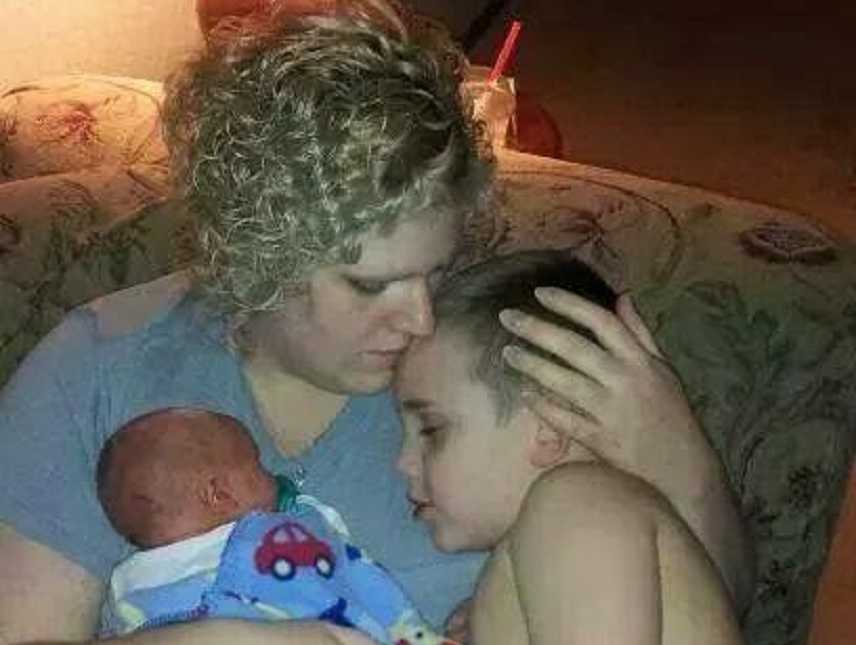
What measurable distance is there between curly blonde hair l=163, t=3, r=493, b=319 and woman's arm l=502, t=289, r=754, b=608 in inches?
5.5

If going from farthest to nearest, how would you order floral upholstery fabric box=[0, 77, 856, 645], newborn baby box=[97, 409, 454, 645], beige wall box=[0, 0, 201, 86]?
1. beige wall box=[0, 0, 201, 86]
2. floral upholstery fabric box=[0, 77, 856, 645]
3. newborn baby box=[97, 409, 454, 645]

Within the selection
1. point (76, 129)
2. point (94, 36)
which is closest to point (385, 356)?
point (76, 129)

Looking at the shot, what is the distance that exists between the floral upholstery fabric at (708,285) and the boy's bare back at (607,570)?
29 centimetres

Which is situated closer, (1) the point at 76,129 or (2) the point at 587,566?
(2) the point at 587,566

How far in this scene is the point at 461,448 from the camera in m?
1.38

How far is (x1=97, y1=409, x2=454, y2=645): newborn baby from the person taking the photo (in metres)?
1.30

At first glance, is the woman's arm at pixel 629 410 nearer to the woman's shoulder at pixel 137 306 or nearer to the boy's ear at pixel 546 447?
the boy's ear at pixel 546 447

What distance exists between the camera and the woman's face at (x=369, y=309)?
1361 mm

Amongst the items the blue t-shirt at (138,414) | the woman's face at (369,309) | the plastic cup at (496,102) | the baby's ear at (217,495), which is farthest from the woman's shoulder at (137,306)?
the plastic cup at (496,102)

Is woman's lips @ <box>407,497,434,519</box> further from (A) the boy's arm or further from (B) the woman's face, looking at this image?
(A) the boy's arm

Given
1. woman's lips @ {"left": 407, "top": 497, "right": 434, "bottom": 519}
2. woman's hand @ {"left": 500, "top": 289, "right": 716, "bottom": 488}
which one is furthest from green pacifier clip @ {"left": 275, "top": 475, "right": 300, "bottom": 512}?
→ woman's hand @ {"left": 500, "top": 289, "right": 716, "bottom": 488}

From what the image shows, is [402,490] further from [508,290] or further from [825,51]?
[825,51]

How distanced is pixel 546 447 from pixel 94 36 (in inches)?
51.2

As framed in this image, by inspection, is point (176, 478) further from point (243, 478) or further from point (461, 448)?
point (461, 448)
